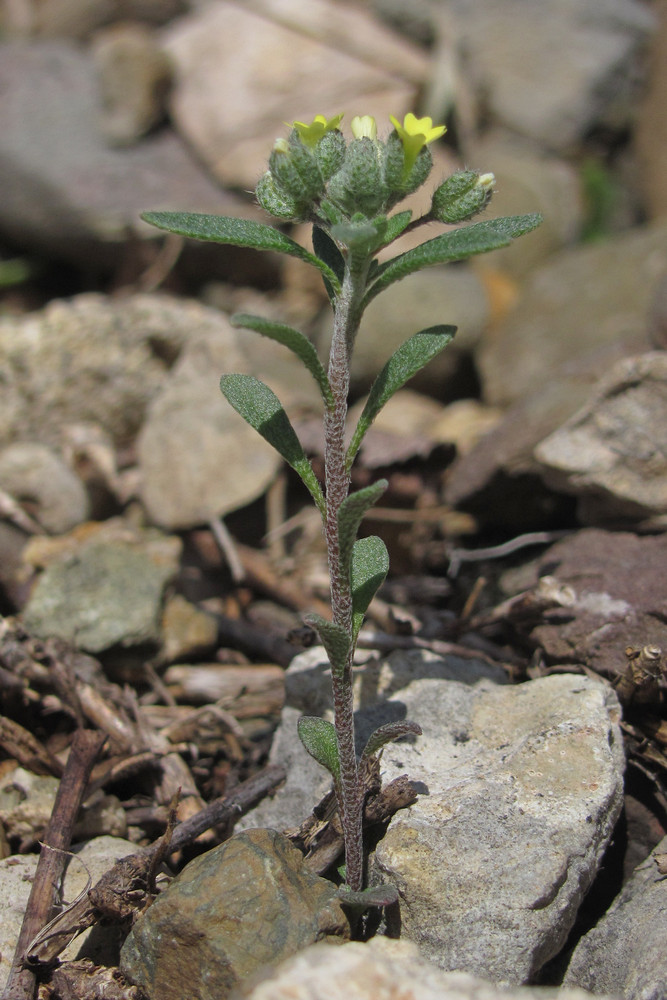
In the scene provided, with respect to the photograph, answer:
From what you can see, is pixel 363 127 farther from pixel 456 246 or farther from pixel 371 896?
pixel 371 896

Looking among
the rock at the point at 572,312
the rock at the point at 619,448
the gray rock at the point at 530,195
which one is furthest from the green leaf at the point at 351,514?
the gray rock at the point at 530,195

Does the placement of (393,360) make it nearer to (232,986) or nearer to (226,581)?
(232,986)

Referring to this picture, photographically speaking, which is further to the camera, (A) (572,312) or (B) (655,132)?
(B) (655,132)

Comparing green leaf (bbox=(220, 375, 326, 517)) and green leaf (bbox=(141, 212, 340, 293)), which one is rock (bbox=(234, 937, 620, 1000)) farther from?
green leaf (bbox=(141, 212, 340, 293))

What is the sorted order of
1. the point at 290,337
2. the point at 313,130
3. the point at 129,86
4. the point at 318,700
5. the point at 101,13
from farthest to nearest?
the point at 101,13
the point at 129,86
the point at 318,700
the point at 313,130
the point at 290,337

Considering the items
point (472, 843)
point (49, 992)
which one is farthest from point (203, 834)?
point (472, 843)

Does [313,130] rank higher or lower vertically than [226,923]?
higher

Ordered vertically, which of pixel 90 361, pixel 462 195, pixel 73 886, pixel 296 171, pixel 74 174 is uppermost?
pixel 74 174

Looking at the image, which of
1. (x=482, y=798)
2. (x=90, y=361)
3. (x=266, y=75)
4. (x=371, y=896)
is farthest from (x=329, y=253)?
(x=266, y=75)
